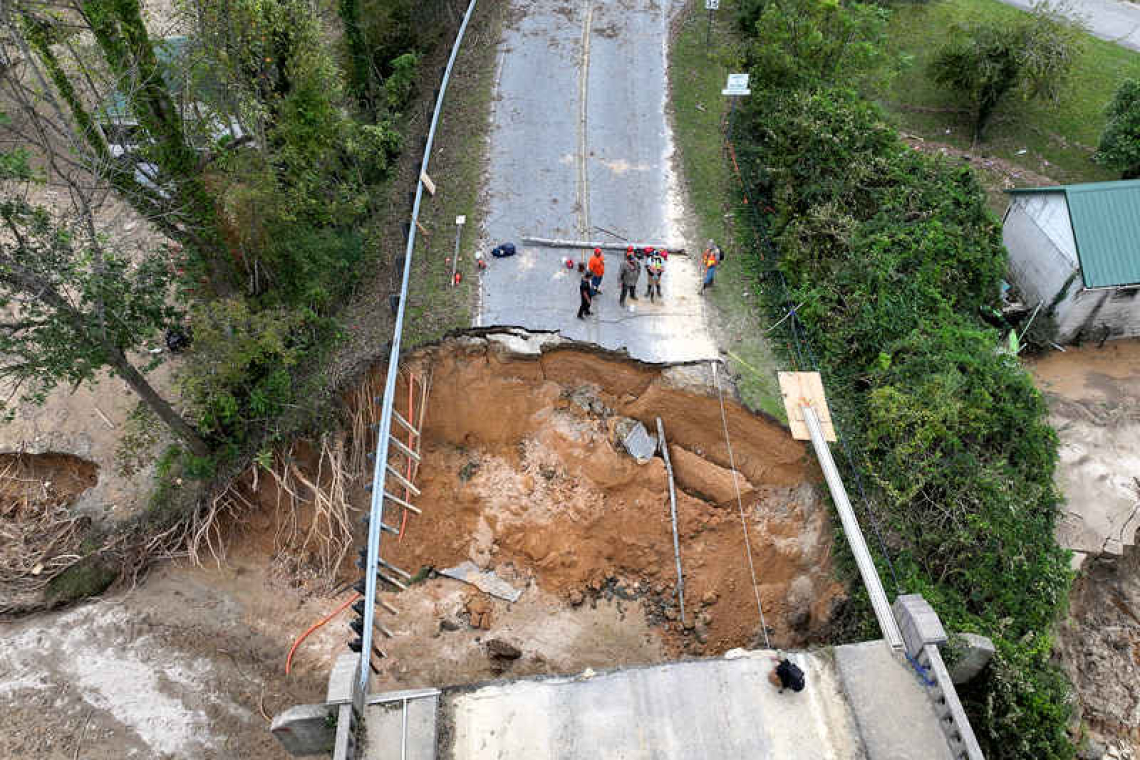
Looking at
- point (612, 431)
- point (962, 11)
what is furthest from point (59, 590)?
point (962, 11)

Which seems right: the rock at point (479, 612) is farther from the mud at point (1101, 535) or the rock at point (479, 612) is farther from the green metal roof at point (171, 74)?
the green metal roof at point (171, 74)

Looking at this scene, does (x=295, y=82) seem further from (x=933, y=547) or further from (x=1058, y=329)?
(x=1058, y=329)

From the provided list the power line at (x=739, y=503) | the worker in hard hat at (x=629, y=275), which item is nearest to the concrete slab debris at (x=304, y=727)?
the power line at (x=739, y=503)

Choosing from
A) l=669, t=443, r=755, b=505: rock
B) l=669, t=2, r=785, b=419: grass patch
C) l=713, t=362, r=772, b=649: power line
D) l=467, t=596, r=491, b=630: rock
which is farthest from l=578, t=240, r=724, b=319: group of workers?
l=467, t=596, r=491, b=630: rock

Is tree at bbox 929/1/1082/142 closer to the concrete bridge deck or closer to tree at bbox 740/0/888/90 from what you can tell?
tree at bbox 740/0/888/90

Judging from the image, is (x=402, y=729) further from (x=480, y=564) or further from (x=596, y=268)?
(x=596, y=268)

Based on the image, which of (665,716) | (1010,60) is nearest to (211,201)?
(665,716)
